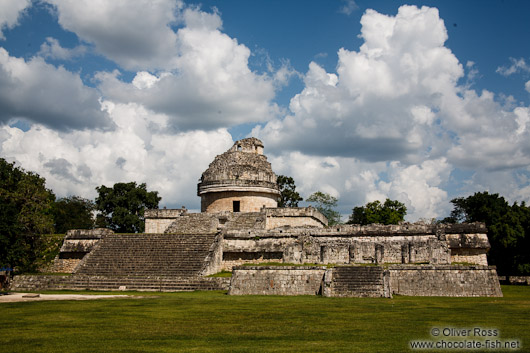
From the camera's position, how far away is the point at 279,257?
24.5 metres

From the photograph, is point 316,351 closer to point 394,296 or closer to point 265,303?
point 265,303

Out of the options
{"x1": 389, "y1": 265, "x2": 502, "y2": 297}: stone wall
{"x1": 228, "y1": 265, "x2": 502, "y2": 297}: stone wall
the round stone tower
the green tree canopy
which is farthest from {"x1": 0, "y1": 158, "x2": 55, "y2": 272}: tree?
the green tree canopy

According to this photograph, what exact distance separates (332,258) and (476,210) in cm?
2417

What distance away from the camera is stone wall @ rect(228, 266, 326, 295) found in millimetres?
19188

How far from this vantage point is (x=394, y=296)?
18234 millimetres

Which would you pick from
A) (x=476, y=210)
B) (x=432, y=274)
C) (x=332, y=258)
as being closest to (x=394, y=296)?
(x=432, y=274)

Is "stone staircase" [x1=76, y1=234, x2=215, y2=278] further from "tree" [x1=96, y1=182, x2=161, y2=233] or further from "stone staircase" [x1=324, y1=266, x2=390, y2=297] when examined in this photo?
"tree" [x1=96, y1=182, x2=161, y2=233]

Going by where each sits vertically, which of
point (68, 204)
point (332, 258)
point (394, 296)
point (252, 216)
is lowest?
point (394, 296)

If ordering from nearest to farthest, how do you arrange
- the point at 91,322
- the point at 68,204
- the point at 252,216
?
the point at 91,322
the point at 252,216
the point at 68,204

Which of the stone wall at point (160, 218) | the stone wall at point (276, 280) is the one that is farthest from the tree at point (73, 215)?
the stone wall at point (276, 280)

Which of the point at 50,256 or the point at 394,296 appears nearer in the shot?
the point at 394,296

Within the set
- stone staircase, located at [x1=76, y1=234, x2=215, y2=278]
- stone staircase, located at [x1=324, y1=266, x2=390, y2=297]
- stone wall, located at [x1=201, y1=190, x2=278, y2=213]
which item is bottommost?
stone staircase, located at [x1=324, y1=266, x2=390, y2=297]

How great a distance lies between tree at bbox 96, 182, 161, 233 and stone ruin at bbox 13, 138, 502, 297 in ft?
51.1

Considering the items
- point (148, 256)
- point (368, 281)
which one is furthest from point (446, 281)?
point (148, 256)
